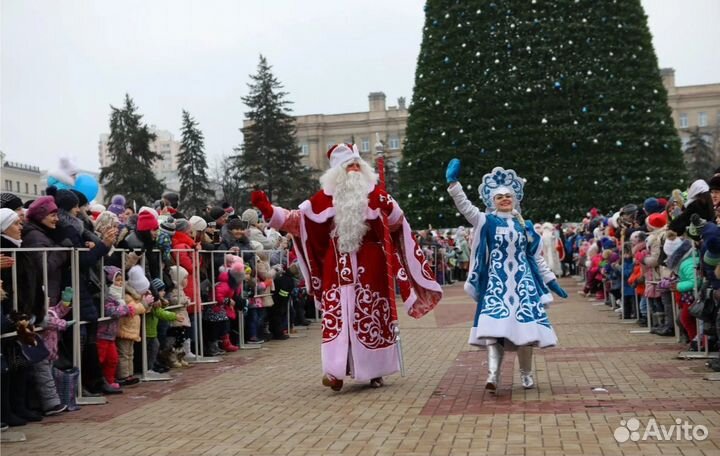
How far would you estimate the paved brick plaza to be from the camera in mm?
7199

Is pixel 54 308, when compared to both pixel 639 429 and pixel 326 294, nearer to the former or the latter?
pixel 326 294

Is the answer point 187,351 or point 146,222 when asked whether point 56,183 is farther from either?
point 187,351

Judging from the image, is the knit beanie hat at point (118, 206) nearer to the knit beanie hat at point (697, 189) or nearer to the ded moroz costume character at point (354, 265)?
the ded moroz costume character at point (354, 265)

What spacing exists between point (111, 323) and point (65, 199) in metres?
1.42

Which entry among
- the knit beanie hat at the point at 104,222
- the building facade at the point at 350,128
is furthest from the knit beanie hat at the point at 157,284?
the building facade at the point at 350,128

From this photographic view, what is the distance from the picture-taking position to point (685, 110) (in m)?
109

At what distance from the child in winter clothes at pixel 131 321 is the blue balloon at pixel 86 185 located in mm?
1135

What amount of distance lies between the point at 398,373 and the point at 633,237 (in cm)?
572

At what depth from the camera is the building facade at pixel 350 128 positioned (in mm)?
120125

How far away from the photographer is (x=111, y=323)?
34.2 feet

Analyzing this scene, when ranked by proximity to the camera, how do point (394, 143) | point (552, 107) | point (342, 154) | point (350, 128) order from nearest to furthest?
point (342, 154) → point (552, 107) → point (350, 128) → point (394, 143)

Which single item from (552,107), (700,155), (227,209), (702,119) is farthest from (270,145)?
(702,119)

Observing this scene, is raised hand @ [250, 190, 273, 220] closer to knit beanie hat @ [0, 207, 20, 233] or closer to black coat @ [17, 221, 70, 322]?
black coat @ [17, 221, 70, 322]

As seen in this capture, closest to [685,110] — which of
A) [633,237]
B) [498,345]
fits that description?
[633,237]
